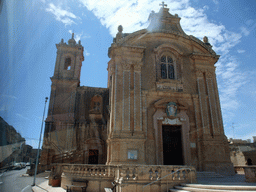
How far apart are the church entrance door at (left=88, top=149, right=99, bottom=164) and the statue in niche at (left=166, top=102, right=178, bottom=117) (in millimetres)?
12003

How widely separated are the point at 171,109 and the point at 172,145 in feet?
8.97

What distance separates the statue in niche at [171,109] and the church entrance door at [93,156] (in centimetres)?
1200

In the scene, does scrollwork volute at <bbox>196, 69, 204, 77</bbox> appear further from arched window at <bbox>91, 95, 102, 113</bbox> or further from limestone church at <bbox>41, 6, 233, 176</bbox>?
arched window at <bbox>91, 95, 102, 113</bbox>

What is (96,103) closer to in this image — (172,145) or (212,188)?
(172,145)

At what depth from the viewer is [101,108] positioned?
2758cm

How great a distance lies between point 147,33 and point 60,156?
1661 centimetres

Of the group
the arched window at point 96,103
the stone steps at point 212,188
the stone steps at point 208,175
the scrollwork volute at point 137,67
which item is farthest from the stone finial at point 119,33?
the stone steps at point 212,188

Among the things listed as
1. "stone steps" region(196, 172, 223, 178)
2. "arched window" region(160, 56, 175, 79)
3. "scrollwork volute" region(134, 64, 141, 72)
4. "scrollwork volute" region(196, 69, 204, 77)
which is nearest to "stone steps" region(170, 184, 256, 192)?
"stone steps" region(196, 172, 223, 178)

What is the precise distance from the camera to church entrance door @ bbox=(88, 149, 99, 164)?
2373cm

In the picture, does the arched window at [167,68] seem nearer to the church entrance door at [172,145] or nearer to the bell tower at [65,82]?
the church entrance door at [172,145]

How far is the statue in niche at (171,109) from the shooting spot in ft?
51.3

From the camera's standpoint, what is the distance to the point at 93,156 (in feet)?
78.6

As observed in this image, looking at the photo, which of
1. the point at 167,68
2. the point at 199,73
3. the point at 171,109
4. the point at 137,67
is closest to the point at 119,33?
the point at 137,67

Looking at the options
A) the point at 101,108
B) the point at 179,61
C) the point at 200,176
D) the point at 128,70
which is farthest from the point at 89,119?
the point at 200,176
